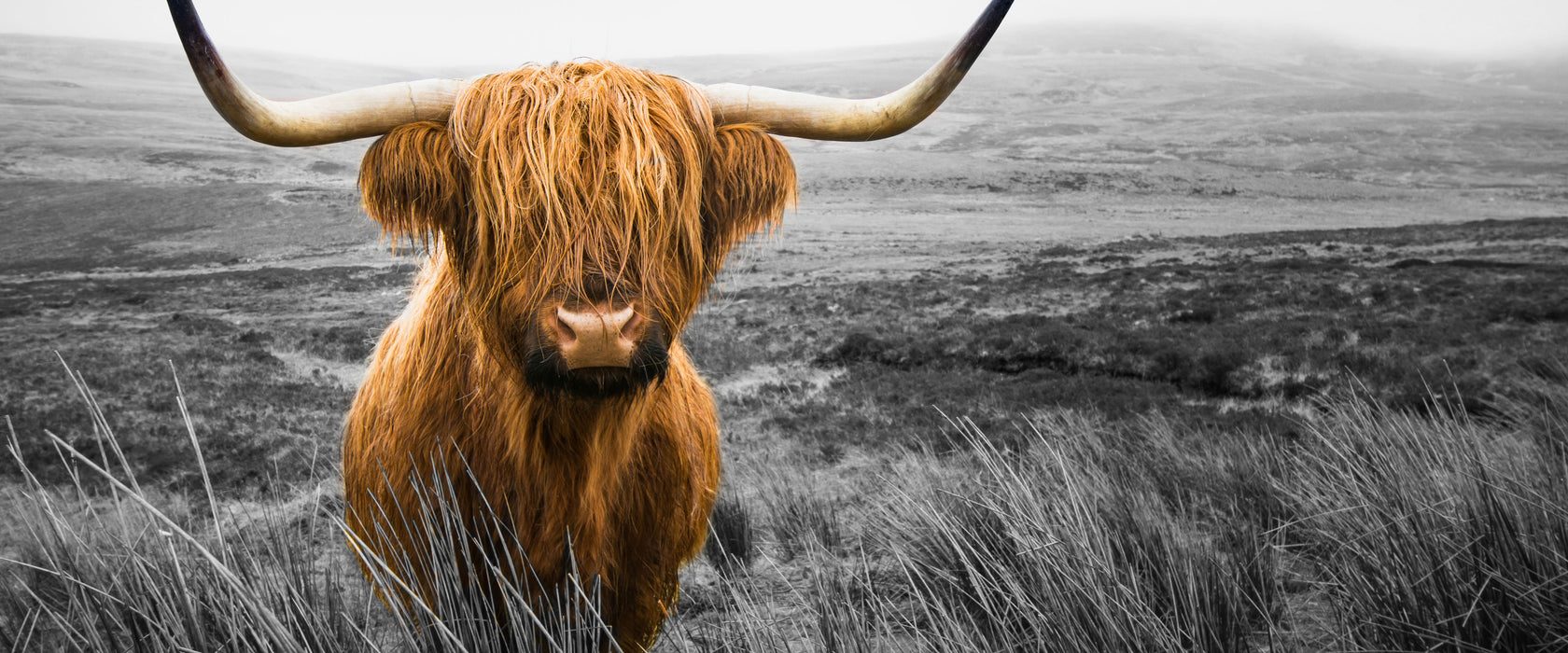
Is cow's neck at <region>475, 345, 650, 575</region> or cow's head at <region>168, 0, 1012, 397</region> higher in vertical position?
cow's head at <region>168, 0, 1012, 397</region>

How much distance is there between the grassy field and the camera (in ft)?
6.68

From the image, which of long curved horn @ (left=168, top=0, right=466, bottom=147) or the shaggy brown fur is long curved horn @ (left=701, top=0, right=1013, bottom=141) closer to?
the shaggy brown fur

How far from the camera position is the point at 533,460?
2.15 metres

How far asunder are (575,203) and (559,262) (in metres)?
0.14

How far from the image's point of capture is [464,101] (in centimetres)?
187

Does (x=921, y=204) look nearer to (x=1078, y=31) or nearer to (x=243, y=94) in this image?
(x=243, y=94)

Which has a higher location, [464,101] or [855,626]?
[464,101]

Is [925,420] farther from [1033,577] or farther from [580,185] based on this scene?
[580,185]

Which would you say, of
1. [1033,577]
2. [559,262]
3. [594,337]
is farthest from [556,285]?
Answer: [1033,577]

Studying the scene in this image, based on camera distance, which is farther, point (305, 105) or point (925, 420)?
point (925, 420)

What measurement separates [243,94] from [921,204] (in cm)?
3556

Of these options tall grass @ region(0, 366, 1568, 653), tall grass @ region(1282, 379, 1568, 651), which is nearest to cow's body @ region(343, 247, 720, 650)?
tall grass @ region(0, 366, 1568, 653)

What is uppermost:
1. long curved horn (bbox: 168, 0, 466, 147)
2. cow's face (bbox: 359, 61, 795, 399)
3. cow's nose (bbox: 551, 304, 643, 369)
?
long curved horn (bbox: 168, 0, 466, 147)

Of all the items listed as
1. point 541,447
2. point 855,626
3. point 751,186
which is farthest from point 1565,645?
point 541,447
